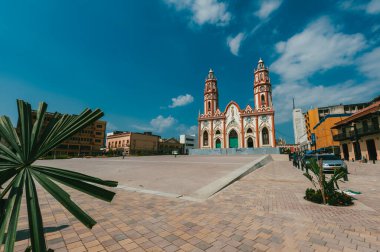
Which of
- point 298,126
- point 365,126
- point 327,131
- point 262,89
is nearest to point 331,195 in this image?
point 365,126

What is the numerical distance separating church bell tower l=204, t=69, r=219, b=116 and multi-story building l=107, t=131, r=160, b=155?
26620 millimetres

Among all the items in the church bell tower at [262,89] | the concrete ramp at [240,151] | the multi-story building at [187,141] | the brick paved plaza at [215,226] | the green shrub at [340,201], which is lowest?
the brick paved plaza at [215,226]

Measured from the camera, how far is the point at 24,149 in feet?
4.80

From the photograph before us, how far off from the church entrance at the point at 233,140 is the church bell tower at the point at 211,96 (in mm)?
9522

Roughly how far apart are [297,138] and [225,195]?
81.4 m

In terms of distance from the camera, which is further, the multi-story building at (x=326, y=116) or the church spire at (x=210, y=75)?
the church spire at (x=210, y=75)

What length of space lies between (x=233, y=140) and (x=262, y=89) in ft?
57.8

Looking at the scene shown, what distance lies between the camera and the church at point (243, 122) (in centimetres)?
5269

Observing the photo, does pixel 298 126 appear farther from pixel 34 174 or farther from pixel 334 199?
pixel 34 174

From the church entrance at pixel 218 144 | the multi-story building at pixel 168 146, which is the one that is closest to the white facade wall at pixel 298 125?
the church entrance at pixel 218 144

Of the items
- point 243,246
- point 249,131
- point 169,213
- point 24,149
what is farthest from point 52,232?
point 249,131

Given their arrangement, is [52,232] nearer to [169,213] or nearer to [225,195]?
[169,213]

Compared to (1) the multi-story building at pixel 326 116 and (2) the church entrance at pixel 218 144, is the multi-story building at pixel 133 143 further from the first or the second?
(1) the multi-story building at pixel 326 116

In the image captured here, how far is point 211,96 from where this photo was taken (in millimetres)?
63969
